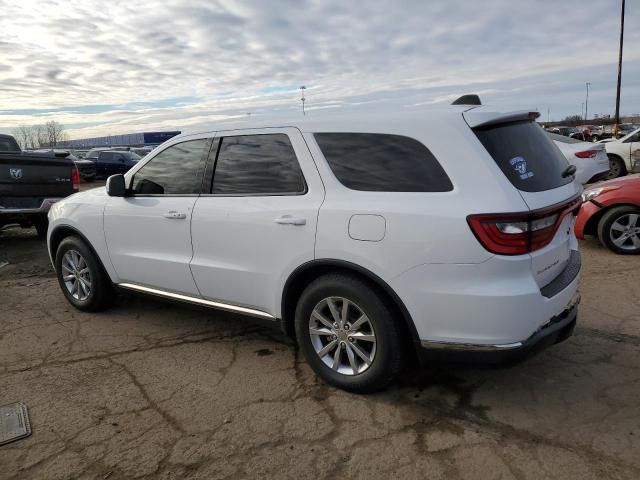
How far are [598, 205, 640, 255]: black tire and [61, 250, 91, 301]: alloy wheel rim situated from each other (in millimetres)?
5966

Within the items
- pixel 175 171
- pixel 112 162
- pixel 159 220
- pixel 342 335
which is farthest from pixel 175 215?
pixel 112 162

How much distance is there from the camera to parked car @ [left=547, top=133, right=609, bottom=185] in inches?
419

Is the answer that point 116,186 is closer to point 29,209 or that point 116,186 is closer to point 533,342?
point 533,342

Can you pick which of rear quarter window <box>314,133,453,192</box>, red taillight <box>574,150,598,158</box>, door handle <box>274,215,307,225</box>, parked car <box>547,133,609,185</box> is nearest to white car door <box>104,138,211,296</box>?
door handle <box>274,215,307,225</box>

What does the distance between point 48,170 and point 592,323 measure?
7.85 m

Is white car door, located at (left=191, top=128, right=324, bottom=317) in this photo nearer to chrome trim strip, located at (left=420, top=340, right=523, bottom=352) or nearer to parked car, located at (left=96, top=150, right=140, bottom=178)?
chrome trim strip, located at (left=420, top=340, right=523, bottom=352)

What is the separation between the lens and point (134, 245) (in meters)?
4.38

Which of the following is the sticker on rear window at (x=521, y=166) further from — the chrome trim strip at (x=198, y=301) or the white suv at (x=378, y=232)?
the chrome trim strip at (x=198, y=301)

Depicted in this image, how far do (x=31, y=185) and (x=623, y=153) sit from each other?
14006 mm

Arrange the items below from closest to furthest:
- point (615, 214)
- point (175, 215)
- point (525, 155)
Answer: point (525, 155), point (175, 215), point (615, 214)

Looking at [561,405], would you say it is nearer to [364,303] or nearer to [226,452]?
[364,303]

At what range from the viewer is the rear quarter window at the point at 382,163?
2.91 metres

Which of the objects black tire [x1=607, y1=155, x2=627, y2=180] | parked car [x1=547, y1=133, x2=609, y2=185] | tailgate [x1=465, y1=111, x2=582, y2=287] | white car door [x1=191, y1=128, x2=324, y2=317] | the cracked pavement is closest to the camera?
the cracked pavement

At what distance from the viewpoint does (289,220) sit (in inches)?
130
